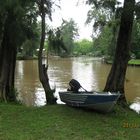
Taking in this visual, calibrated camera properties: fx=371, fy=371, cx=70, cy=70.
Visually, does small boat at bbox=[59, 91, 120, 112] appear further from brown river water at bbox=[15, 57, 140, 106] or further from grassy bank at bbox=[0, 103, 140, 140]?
brown river water at bbox=[15, 57, 140, 106]

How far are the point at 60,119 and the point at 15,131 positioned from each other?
1.71 m

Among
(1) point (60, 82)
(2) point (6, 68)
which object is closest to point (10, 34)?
(2) point (6, 68)

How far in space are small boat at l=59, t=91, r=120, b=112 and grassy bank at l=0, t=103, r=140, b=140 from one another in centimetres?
21

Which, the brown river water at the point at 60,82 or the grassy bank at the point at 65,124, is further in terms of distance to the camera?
the brown river water at the point at 60,82

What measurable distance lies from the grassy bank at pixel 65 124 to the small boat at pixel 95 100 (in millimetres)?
212

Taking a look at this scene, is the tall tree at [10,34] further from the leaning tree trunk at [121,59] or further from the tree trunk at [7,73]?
the leaning tree trunk at [121,59]

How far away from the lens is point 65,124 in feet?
31.3

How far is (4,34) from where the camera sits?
14.4 meters

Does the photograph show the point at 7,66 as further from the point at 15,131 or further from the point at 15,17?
the point at 15,131

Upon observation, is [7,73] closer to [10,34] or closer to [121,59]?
[10,34]

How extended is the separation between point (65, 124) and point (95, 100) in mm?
1463

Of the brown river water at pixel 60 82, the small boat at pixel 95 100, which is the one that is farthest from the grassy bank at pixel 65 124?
the brown river water at pixel 60 82

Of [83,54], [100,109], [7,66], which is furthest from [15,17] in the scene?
[83,54]

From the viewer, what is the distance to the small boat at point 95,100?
10438mm
